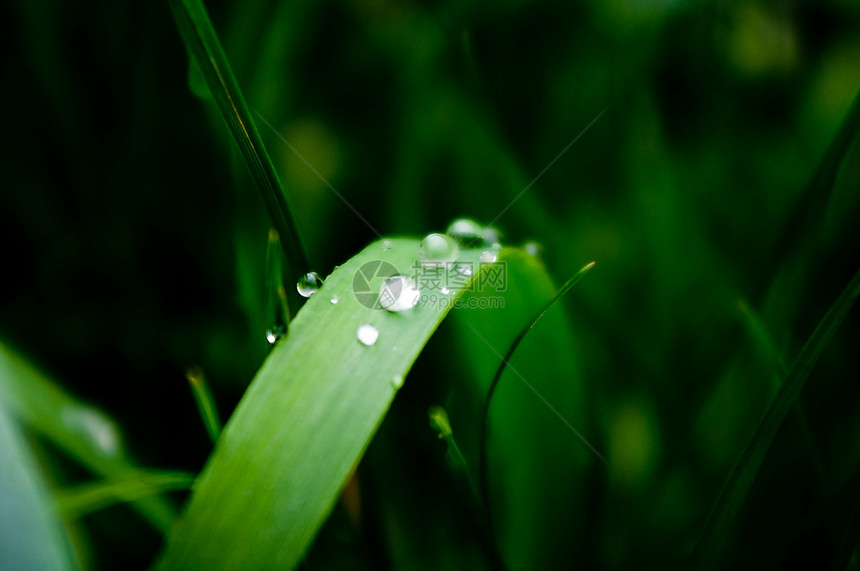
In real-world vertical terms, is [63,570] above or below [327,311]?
below

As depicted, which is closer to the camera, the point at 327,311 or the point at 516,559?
the point at 327,311

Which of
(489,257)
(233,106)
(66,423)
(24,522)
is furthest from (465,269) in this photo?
(66,423)

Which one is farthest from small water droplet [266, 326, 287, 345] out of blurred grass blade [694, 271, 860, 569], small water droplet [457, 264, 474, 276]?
blurred grass blade [694, 271, 860, 569]

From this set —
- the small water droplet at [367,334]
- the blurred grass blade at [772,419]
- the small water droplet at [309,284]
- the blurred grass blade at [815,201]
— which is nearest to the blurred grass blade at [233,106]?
the small water droplet at [309,284]

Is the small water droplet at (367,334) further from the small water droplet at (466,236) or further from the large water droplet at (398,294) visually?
the small water droplet at (466,236)

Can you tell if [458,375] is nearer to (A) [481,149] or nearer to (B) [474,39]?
(A) [481,149]

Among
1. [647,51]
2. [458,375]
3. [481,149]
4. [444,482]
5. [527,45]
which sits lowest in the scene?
[444,482]

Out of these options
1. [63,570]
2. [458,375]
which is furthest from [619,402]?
[63,570]
